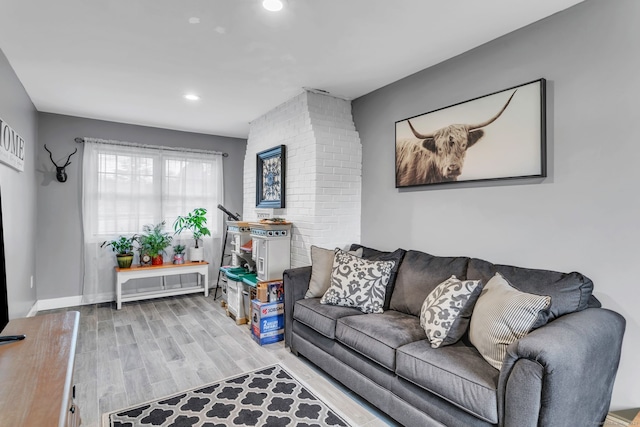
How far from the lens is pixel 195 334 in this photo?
346 cm

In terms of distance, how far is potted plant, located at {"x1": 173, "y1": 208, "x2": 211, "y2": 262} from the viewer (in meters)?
4.94

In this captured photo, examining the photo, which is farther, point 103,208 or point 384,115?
point 103,208

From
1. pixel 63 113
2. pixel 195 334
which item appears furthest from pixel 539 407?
pixel 63 113

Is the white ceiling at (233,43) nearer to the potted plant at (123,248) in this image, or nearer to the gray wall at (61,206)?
the gray wall at (61,206)

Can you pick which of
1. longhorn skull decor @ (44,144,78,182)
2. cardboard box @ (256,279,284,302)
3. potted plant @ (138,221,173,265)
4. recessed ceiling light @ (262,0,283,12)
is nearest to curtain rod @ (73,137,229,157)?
longhorn skull decor @ (44,144,78,182)

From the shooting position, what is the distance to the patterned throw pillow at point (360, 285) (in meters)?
2.63

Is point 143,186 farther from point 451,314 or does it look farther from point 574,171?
point 574,171

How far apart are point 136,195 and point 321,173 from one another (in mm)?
2854

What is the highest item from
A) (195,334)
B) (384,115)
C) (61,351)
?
(384,115)

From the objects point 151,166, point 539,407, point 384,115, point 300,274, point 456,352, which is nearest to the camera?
point 539,407

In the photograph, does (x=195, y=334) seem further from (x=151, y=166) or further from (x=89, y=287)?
(x=151, y=166)

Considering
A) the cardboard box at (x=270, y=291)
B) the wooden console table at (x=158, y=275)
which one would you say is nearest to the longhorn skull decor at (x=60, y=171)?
the wooden console table at (x=158, y=275)

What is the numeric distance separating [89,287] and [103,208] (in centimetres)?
103

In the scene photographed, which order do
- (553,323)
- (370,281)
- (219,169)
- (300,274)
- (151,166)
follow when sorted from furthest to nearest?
(219,169)
(151,166)
(300,274)
(370,281)
(553,323)
